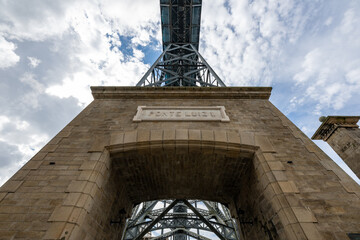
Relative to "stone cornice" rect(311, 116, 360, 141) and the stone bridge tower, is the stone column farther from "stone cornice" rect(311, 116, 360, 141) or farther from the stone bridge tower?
the stone bridge tower

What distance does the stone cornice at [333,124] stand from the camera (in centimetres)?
698

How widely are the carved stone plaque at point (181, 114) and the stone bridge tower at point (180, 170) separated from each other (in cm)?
3

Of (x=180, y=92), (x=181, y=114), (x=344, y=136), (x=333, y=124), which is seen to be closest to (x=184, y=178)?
(x=181, y=114)

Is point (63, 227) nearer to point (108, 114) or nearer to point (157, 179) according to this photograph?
point (157, 179)

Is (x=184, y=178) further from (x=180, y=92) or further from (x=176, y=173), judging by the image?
(x=180, y=92)

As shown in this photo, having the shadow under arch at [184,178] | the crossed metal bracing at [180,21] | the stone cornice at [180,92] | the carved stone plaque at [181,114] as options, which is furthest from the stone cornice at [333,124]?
the crossed metal bracing at [180,21]

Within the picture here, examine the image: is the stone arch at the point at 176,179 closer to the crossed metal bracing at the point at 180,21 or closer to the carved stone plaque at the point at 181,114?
the carved stone plaque at the point at 181,114

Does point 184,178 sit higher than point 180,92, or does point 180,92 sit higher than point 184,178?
point 180,92

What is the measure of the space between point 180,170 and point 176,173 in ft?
0.70

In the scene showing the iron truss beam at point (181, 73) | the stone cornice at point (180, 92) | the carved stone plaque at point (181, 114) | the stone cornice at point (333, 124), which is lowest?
the carved stone plaque at point (181, 114)

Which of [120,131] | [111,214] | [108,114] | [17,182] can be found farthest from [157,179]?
[17,182]

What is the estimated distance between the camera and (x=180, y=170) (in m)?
5.49

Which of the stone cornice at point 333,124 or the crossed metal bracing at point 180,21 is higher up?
the crossed metal bracing at point 180,21

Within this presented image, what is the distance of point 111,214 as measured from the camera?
16.5 ft
